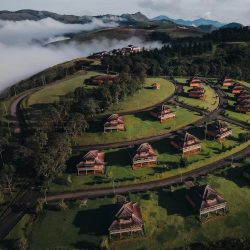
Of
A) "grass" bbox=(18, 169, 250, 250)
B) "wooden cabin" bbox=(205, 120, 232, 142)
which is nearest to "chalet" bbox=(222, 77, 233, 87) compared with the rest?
"wooden cabin" bbox=(205, 120, 232, 142)

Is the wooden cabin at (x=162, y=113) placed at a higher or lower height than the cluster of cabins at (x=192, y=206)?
higher

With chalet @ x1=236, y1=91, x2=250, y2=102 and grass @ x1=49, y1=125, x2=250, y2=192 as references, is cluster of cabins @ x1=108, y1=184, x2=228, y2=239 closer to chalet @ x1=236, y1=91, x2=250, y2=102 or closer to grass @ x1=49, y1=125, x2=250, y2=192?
grass @ x1=49, y1=125, x2=250, y2=192

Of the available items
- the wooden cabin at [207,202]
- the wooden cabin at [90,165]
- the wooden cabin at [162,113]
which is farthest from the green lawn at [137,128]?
the wooden cabin at [207,202]

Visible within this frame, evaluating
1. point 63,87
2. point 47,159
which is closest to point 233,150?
point 47,159

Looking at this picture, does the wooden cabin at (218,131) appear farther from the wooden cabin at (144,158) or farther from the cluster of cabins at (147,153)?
the wooden cabin at (144,158)

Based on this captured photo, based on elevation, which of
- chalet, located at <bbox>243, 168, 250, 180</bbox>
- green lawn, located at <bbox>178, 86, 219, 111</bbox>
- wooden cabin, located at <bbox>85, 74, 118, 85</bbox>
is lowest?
chalet, located at <bbox>243, 168, 250, 180</bbox>

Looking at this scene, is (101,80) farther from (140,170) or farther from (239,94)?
(140,170)
